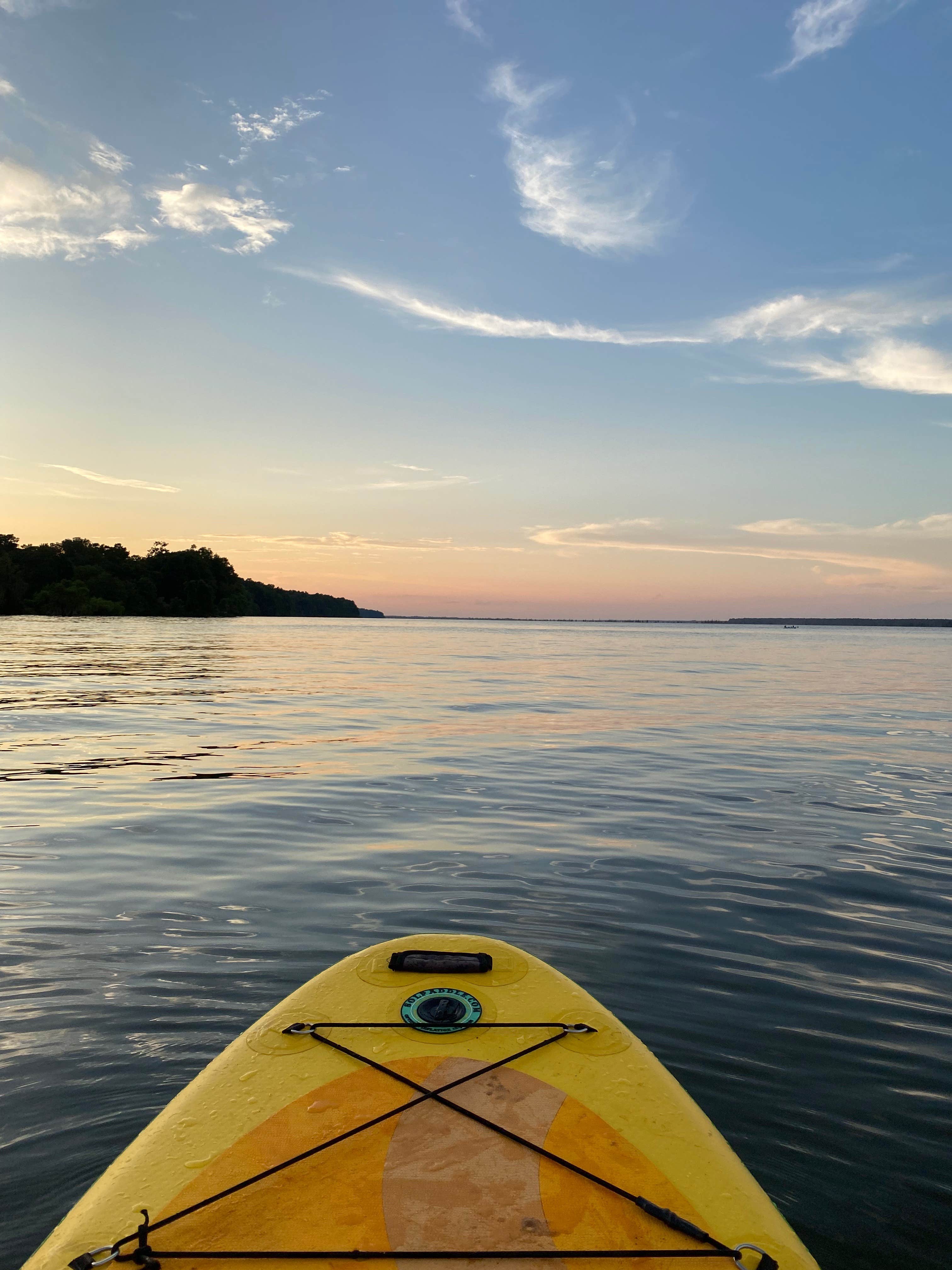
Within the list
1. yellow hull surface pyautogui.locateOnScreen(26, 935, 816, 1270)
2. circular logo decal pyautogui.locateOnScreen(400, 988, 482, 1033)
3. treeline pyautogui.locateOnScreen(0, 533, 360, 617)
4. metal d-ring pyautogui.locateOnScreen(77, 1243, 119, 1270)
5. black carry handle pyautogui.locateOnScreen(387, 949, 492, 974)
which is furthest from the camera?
treeline pyautogui.locateOnScreen(0, 533, 360, 617)

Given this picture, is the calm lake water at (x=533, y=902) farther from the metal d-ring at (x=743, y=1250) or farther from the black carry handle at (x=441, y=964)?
the black carry handle at (x=441, y=964)

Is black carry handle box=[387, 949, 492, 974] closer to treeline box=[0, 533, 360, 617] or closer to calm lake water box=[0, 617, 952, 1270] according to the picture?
calm lake water box=[0, 617, 952, 1270]

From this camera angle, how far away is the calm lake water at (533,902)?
144 inches

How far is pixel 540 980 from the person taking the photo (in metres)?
4.08

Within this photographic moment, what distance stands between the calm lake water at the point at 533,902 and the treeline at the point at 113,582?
10357 centimetres

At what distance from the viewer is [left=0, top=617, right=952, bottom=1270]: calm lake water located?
3666mm

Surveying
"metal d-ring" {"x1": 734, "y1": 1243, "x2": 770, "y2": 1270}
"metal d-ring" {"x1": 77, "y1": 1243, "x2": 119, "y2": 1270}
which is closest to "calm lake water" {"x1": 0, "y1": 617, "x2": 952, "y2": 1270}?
"metal d-ring" {"x1": 734, "y1": 1243, "x2": 770, "y2": 1270}

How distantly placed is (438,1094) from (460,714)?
54.7ft

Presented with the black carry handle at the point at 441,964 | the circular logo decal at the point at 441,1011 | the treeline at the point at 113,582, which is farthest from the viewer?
the treeline at the point at 113,582

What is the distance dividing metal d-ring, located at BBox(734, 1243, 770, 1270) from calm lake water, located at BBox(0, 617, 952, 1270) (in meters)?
0.88

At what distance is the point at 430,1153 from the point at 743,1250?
3.52 ft

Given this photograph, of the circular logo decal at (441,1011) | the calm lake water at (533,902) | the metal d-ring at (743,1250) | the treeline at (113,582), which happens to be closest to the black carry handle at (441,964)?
the circular logo decal at (441,1011)

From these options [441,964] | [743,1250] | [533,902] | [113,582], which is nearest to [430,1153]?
[743,1250]

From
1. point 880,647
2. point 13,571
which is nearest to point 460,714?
point 880,647
